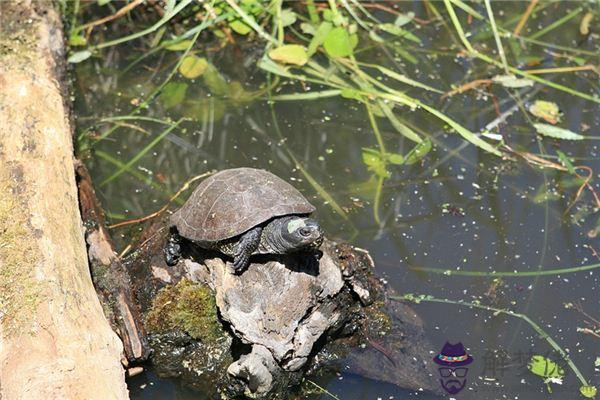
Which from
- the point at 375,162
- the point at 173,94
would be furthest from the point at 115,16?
the point at 375,162

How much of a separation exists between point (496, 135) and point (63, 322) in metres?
3.35

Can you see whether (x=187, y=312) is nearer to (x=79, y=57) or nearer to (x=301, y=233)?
(x=301, y=233)

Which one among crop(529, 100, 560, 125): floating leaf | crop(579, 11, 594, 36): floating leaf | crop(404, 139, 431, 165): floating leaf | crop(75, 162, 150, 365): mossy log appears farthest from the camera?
Answer: crop(579, 11, 594, 36): floating leaf

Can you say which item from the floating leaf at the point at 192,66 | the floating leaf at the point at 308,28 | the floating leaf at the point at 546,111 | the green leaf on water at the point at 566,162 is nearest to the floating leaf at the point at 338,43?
the floating leaf at the point at 308,28

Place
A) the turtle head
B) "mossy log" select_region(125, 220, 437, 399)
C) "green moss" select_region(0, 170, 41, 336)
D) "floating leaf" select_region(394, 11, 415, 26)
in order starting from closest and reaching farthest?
1. "green moss" select_region(0, 170, 41, 336)
2. the turtle head
3. "mossy log" select_region(125, 220, 437, 399)
4. "floating leaf" select_region(394, 11, 415, 26)

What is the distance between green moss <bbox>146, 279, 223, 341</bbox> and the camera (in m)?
4.41

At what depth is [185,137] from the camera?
5891 millimetres

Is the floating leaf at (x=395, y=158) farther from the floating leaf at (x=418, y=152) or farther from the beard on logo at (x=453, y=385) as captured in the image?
the beard on logo at (x=453, y=385)

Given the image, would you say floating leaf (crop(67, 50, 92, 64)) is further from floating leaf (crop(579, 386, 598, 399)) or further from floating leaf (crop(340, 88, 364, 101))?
floating leaf (crop(579, 386, 598, 399))

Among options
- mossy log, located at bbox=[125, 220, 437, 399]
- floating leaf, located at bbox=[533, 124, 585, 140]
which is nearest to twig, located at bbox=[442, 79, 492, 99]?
floating leaf, located at bbox=[533, 124, 585, 140]

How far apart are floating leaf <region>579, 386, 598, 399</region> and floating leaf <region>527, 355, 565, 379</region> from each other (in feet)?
0.40

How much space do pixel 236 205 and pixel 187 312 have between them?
0.61m

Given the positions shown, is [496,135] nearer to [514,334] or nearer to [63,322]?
[514,334]

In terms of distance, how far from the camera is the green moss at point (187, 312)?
4.41 m
